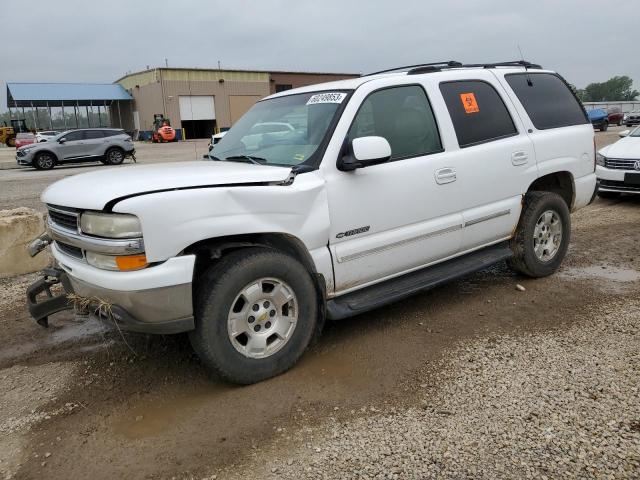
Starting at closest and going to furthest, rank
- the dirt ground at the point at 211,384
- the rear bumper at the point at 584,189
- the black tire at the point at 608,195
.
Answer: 1. the dirt ground at the point at 211,384
2. the rear bumper at the point at 584,189
3. the black tire at the point at 608,195

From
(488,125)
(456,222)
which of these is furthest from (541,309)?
(488,125)

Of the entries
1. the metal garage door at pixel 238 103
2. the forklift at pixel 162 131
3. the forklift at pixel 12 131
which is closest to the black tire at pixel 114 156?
the forklift at pixel 162 131

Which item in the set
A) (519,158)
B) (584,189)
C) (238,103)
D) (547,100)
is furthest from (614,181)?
(238,103)

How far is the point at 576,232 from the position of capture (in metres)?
7.14

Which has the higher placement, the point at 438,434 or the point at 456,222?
the point at 456,222

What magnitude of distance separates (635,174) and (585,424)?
7.19 metres

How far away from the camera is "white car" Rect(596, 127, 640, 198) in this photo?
8.58m

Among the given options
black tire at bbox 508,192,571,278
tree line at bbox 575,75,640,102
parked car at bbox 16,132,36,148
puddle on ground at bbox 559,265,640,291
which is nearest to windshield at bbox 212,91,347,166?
black tire at bbox 508,192,571,278

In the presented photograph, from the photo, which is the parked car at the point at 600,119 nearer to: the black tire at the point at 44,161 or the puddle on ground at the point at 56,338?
the black tire at the point at 44,161

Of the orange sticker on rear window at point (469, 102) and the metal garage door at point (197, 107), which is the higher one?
the metal garage door at point (197, 107)

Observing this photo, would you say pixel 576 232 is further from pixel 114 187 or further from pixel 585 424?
pixel 114 187

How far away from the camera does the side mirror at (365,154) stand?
3.36 metres

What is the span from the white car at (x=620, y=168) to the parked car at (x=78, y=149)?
18.9 metres

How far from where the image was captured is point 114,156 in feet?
74.0
